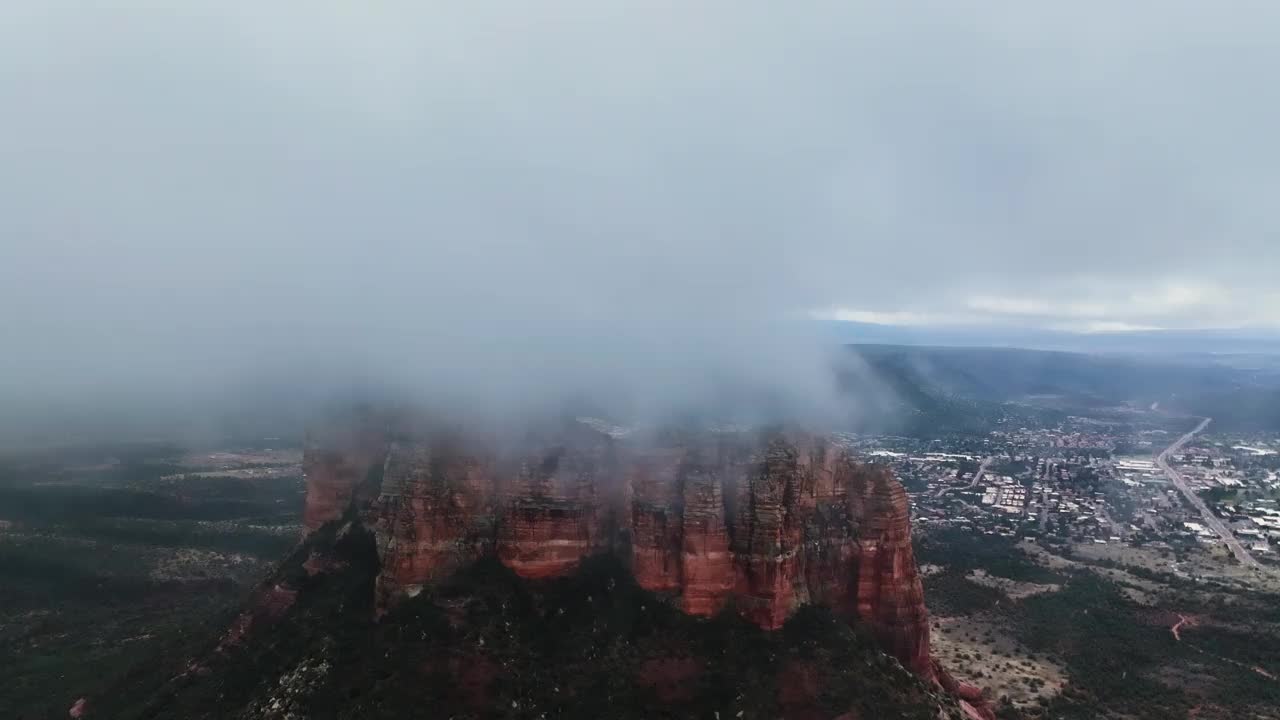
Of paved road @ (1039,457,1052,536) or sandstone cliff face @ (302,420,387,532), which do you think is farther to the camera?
paved road @ (1039,457,1052,536)

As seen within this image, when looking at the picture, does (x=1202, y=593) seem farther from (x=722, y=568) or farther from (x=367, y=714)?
(x=367, y=714)

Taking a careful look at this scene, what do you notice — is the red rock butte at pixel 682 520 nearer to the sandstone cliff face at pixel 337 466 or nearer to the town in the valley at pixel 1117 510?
the sandstone cliff face at pixel 337 466

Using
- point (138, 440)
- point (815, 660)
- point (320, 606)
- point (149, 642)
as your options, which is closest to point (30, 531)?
point (138, 440)

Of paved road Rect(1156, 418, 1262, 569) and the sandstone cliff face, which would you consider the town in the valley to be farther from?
the sandstone cliff face

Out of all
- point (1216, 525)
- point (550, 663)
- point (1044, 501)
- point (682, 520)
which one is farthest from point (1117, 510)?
point (550, 663)

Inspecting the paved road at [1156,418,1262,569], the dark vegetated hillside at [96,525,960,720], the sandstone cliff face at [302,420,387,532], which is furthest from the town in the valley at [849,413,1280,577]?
the sandstone cliff face at [302,420,387,532]

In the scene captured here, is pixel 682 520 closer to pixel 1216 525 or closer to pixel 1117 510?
pixel 1117 510

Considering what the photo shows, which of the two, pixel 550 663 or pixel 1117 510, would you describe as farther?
pixel 1117 510

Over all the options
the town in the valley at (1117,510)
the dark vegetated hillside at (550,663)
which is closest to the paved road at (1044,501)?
the town in the valley at (1117,510)
